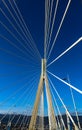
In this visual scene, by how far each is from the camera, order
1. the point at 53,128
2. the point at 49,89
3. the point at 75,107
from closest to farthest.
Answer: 1. the point at 53,128
2. the point at 49,89
3. the point at 75,107

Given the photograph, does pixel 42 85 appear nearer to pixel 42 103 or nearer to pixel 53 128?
pixel 42 103

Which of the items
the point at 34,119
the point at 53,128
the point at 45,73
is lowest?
the point at 53,128

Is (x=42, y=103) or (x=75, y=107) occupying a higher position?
(x=75, y=107)

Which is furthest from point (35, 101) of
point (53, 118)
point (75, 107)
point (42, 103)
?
point (75, 107)

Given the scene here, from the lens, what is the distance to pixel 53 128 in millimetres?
19562

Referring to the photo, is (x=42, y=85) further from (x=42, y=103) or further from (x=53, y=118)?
(x=53, y=118)

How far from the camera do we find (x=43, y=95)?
2208cm

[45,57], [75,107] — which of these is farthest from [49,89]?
[75,107]

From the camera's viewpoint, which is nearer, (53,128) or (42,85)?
(53,128)

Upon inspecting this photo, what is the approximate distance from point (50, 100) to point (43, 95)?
65.1 inches

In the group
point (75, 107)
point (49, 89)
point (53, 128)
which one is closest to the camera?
point (53, 128)

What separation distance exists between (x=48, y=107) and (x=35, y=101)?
1578 millimetres

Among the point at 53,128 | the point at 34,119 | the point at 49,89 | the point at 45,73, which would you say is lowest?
the point at 53,128

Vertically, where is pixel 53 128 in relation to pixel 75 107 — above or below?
below
